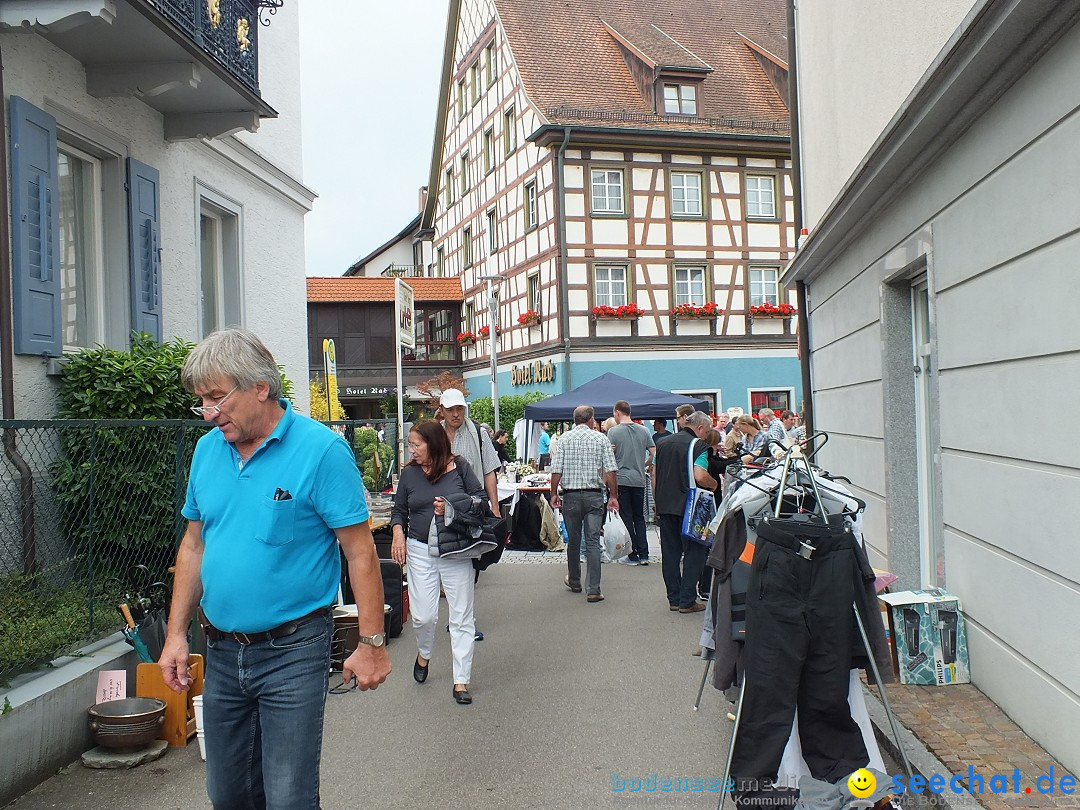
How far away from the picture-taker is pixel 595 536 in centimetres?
1030

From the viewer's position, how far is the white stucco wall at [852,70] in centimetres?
661

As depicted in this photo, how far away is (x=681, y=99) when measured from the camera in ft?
97.3

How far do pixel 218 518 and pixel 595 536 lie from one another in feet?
23.7

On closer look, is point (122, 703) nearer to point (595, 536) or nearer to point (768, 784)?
point (768, 784)

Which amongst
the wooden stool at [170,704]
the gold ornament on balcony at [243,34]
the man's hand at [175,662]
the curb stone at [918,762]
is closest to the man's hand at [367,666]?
the man's hand at [175,662]

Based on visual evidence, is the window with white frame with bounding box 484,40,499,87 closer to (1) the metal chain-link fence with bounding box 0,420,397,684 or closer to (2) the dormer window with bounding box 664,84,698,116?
(2) the dormer window with bounding box 664,84,698,116

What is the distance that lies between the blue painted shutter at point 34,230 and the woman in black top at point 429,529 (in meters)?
2.79

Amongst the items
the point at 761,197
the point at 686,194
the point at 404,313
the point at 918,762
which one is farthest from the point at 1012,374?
the point at 761,197

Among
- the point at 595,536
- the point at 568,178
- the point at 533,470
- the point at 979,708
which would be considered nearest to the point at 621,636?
the point at 595,536

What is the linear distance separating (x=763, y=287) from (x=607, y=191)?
17.9 feet

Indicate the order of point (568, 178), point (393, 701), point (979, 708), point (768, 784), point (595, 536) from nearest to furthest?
point (768, 784) < point (979, 708) < point (393, 701) < point (595, 536) < point (568, 178)

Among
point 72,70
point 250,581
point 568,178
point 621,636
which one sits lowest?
point 621,636

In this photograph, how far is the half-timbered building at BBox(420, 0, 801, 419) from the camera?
28.0 meters

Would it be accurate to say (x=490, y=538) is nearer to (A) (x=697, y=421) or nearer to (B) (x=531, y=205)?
(A) (x=697, y=421)
